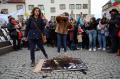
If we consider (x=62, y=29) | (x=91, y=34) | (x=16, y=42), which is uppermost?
(x=62, y=29)

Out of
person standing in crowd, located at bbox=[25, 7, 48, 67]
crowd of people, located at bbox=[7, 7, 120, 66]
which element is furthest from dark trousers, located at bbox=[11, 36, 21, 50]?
person standing in crowd, located at bbox=[25, 7, 48, 67]

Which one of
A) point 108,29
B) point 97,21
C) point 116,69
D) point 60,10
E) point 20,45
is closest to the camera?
point 116,69

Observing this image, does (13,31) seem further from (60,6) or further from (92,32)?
(60,6)

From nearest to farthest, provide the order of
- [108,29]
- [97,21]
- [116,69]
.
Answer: [116,69]
[108,29]
[97,21]

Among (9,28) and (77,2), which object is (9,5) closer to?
(77,2)

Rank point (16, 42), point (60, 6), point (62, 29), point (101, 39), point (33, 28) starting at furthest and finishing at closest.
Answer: point (60, 6)
point (16, 42)
point (101, 39)
point (62, 29)
point (33, 28)

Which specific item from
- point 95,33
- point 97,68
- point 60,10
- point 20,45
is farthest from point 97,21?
point 60,10

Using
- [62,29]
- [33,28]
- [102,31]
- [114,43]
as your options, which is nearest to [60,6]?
[102,31]

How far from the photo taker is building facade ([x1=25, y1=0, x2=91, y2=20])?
10088cm

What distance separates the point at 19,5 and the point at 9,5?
8.62 feet

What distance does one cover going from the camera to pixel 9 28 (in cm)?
2086

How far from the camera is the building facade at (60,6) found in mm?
100875

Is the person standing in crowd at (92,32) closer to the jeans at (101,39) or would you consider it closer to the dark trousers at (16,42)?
the jeans at (101,39)

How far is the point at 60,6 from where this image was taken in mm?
102375
